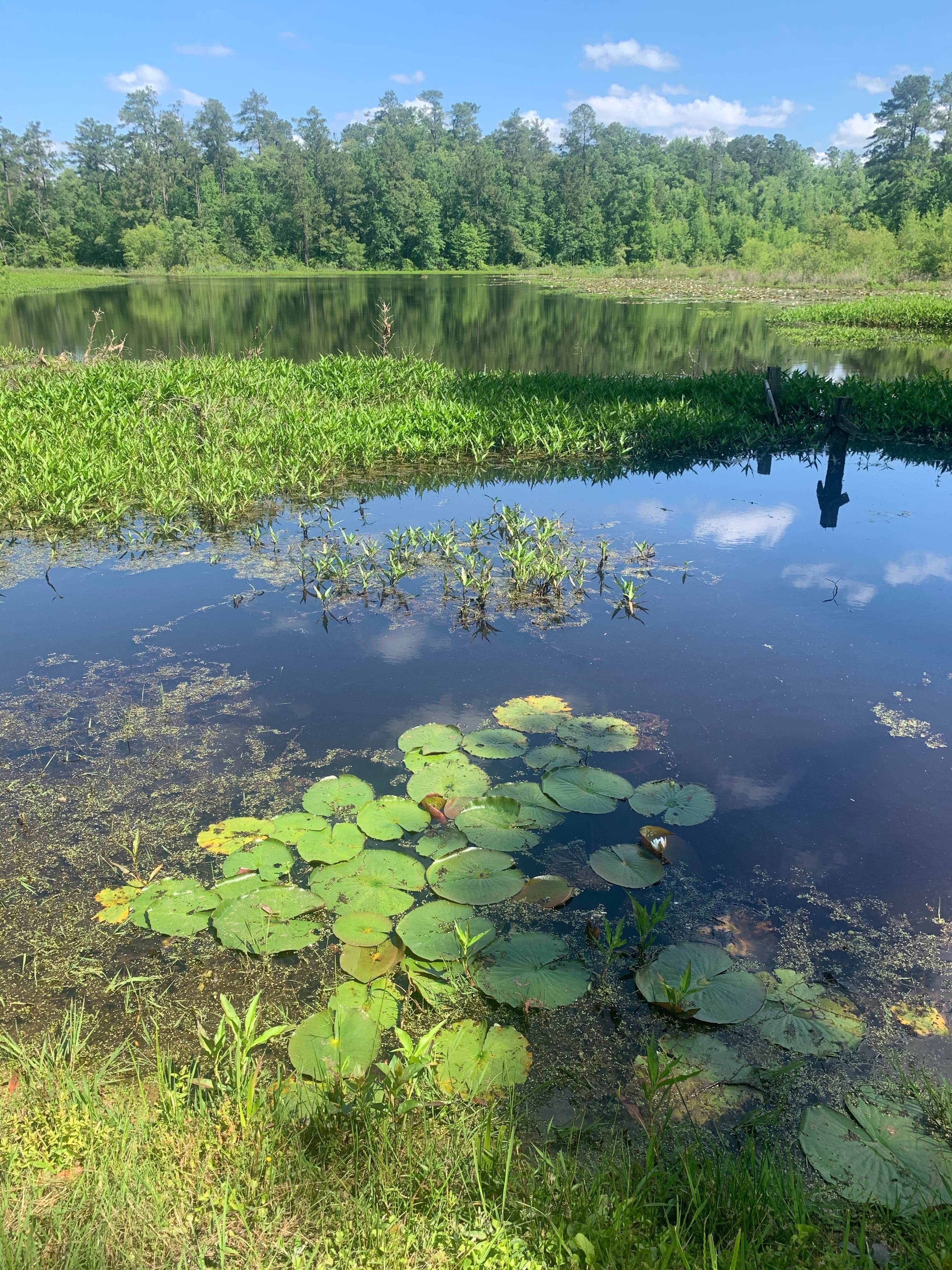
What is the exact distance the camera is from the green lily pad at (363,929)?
2.99m

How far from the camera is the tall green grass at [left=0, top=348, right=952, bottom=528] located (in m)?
8.74

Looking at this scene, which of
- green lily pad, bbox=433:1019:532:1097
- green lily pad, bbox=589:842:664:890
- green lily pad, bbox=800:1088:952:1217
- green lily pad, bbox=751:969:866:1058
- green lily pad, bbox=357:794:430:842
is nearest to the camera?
green lily pad, bbox=800:1088:952:1217

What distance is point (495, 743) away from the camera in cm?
430

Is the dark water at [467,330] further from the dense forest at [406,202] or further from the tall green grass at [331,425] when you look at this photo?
the dense forest at [406,202]

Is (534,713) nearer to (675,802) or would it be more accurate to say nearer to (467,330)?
(675,802)

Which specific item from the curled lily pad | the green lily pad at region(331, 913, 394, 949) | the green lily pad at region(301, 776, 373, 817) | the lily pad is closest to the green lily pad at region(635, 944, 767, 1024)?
the green lily pad at region(331, 913, 394, 949)

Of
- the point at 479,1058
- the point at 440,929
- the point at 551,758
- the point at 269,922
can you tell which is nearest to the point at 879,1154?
the point at 479,1058

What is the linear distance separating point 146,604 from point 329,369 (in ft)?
28.5

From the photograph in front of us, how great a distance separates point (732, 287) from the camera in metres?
46.1

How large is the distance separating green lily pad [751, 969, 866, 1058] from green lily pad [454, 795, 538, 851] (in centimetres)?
113

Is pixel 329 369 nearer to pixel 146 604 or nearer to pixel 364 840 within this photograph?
pixel 146 604

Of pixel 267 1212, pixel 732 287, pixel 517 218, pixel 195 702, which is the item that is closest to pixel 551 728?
pixel 195 702

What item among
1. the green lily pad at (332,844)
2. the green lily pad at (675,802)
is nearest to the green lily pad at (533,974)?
the green lily pad at (332,844)

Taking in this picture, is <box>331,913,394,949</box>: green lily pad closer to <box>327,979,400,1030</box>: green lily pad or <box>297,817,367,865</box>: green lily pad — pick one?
<box>327,979,400,1030</box>: green lily pad
